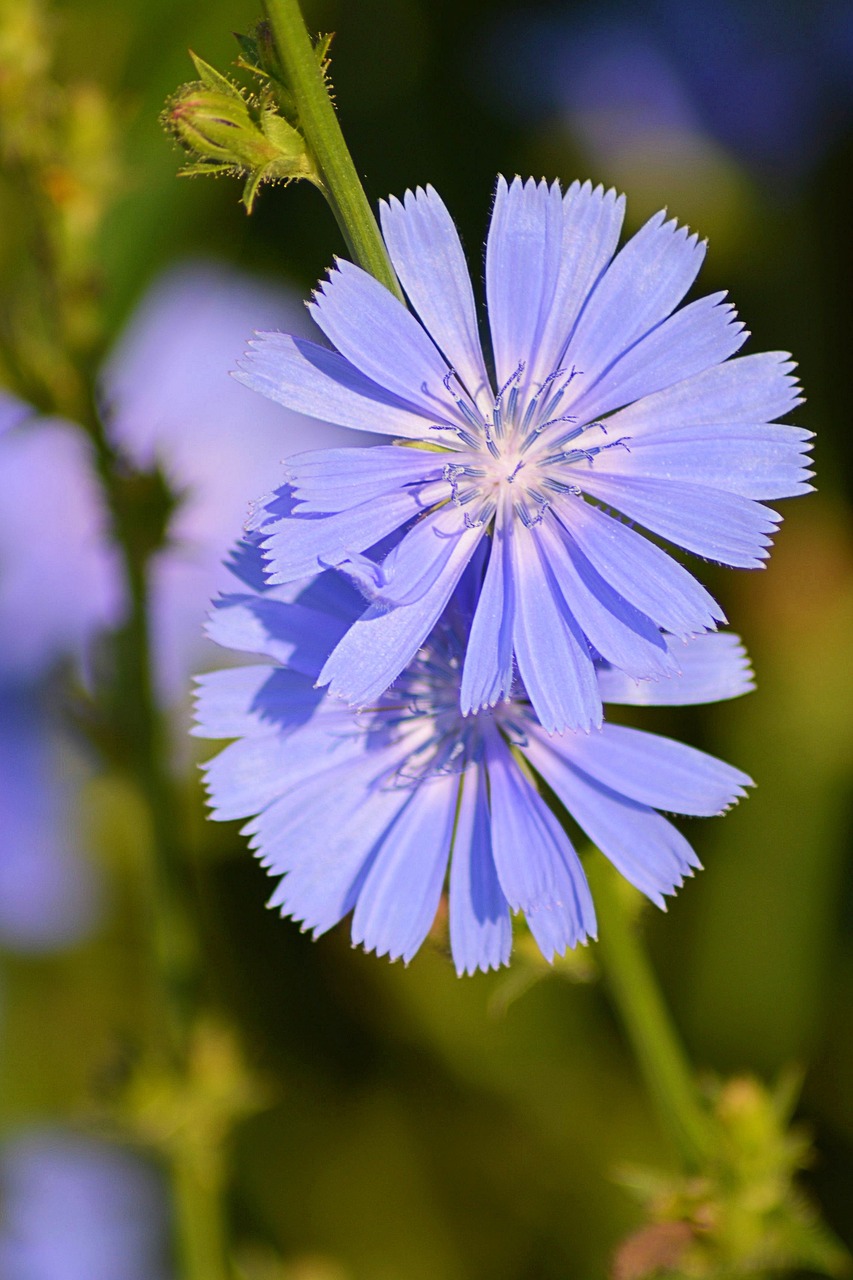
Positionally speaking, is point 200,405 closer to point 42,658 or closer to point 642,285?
point 42,658

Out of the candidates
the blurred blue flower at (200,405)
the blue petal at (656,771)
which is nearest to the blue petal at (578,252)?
the blue petal at (656,771)

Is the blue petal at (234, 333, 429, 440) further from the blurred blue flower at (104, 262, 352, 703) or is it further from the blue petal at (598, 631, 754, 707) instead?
the blurred blue flower at (104, 262, 352, 703)

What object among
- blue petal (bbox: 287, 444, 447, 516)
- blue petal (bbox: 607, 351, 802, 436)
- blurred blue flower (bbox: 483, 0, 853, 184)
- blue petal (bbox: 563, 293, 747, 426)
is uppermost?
blurred blue flower (bbox: 483, 0, 853, 184)

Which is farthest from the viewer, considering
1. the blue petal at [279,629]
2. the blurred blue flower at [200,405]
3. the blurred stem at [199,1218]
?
the blurred blue flower at [200,405]

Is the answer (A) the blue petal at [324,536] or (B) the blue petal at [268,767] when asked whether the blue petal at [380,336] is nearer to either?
(A) the blue petal at [324,536]

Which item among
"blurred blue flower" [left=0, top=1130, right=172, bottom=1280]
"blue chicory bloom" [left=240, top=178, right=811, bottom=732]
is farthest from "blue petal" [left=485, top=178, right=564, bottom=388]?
"blurred blue flower" [left=0, top=1130, right=172, bottom=1280]

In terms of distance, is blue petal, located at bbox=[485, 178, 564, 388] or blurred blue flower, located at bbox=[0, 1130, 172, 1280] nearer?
blue petal, located at bbox=[485, 178, 564, 388]

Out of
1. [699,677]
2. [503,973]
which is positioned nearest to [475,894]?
[699,677]
